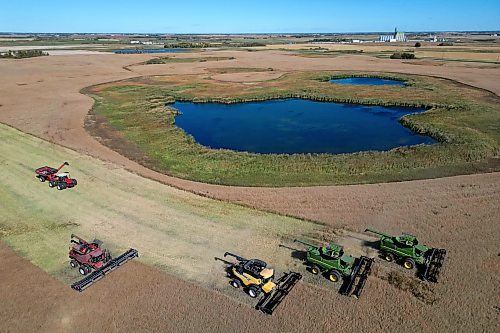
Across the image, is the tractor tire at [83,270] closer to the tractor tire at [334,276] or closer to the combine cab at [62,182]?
the combine cab at [62,182]

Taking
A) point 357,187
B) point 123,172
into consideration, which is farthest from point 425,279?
point 123,172

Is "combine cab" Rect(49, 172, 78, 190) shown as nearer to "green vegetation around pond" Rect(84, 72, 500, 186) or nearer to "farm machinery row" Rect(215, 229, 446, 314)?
"green vegetation around pond" Rect(84, 72, 500, 186)

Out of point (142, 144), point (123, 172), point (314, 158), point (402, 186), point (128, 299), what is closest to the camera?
point (128, 299)

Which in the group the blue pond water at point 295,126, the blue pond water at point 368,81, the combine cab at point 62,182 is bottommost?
the combine cab at point 62,182

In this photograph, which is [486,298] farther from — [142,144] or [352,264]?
[142,144]

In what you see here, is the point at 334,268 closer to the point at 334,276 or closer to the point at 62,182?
the point at 334,276

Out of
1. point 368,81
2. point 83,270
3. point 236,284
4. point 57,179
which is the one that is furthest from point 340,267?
point 368,81

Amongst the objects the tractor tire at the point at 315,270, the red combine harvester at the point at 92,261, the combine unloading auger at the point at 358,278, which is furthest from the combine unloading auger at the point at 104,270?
the combine unloading auger at the point at 358,278
